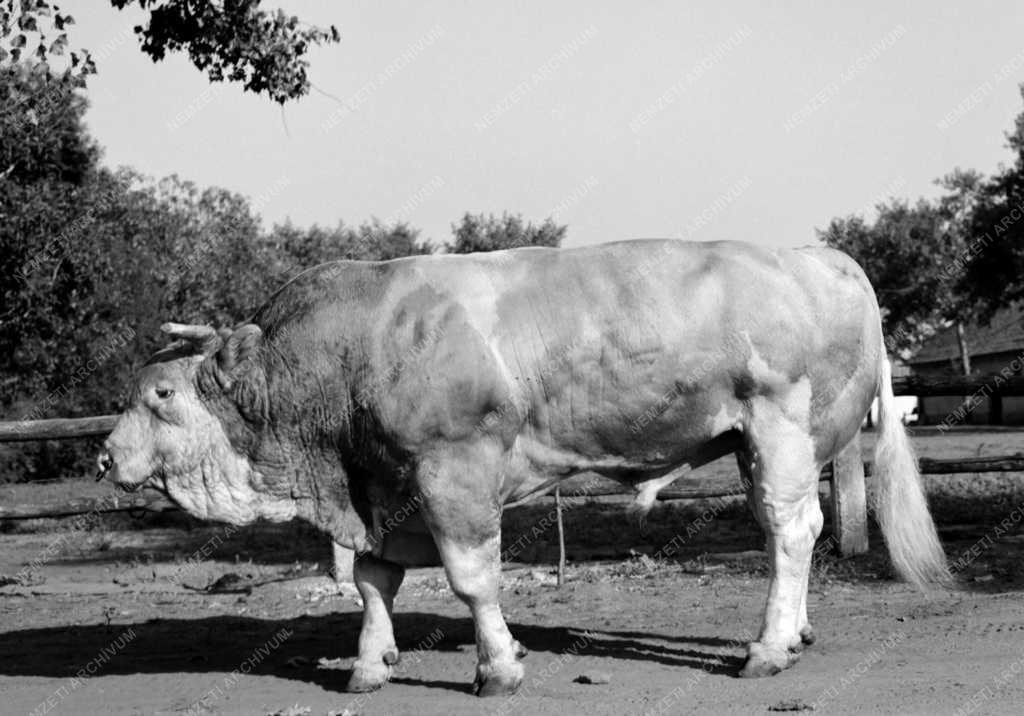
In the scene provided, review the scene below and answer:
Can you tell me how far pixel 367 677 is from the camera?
709cm

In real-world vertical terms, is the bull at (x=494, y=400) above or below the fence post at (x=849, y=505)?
above

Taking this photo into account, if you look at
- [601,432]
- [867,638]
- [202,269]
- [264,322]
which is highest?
[202,269]

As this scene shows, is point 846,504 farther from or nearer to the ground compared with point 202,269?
nearer to the ground

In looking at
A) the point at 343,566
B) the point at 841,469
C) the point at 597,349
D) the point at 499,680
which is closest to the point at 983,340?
the point at 841,469

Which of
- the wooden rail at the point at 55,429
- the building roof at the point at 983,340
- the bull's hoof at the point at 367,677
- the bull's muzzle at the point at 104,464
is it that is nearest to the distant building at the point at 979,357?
the building roof at the point at 983,340

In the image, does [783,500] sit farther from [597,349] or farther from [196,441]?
[196,441]

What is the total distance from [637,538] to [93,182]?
59.5 feet

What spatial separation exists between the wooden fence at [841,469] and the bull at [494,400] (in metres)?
3.44

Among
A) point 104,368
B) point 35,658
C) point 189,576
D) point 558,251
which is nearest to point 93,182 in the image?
point 104,368

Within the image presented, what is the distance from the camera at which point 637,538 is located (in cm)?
1335

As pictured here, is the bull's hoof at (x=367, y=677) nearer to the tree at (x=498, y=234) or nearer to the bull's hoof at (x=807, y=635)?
the bull's hoof at (x=807, y=635)

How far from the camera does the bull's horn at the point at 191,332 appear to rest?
23.9 feet

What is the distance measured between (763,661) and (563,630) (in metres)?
2.02

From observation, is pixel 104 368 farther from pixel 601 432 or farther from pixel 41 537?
pixel 601 432
